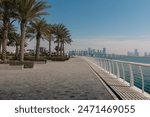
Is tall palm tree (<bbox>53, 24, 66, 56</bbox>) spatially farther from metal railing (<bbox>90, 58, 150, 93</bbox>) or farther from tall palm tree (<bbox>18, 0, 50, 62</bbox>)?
metal railing (<bbox>90, 58, 150, 93</bbox>)

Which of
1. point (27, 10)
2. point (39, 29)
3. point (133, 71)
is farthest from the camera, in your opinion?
point (39, 29)

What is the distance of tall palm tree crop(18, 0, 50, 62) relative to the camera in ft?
92.5

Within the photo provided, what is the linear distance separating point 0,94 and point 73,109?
361 cm

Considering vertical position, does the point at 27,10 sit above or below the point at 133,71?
above

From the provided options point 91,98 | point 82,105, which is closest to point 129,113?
point 82,105

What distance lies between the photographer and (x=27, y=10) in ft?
93.6

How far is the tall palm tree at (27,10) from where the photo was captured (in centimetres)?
2819

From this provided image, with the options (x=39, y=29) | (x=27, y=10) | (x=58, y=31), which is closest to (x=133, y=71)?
(x=27, y=10)

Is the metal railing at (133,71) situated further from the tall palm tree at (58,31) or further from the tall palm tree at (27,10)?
the tall palm tree at (58,31)

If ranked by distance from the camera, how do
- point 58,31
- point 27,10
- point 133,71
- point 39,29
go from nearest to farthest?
1. point 133,71
2. point 27,10
3. point 39,29
4. point 58,31

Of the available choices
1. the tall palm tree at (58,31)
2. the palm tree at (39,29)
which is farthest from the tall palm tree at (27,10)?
the tall palm tree at (58,31)

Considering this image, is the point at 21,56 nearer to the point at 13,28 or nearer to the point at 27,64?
the point at 27,64

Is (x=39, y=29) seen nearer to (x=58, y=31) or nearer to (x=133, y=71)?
(x=58, y=31)

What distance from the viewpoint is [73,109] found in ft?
20.4
